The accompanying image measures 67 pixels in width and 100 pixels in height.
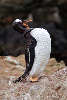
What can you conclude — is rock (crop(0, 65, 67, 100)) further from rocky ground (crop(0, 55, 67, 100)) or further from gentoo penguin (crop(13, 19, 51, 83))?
gentoo penguin (crop(13, 19, 51, 83))

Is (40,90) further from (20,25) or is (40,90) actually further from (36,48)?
(20,25)

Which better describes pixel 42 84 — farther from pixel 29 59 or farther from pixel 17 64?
pixel 17 64

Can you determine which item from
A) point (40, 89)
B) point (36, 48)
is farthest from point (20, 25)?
point (40, 89)

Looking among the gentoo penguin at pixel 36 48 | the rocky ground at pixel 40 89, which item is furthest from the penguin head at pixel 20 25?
the rocky ground at pixel 40 89

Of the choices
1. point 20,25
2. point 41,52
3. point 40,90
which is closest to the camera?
point 40,90

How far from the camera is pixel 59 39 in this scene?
1096 cm

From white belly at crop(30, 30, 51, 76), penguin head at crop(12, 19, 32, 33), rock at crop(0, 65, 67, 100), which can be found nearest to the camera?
rock at crop(0, 65, 67, 100)

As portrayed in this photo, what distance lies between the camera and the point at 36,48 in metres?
4.19

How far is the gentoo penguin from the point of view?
416cm

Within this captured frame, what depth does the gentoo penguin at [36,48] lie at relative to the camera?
164 inches

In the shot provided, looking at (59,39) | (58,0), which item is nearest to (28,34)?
(59,39)

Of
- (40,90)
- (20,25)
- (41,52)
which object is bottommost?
(40,90)

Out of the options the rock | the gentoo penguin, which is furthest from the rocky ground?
the gentoo penguin

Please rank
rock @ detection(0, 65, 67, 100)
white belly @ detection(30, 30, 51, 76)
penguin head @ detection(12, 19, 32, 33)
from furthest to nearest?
penguin head @ detection(12, 19, 32, 33), white belly @ detection(30, 30, 51, 76), rock @ detection(0, 65, 67, 100)
